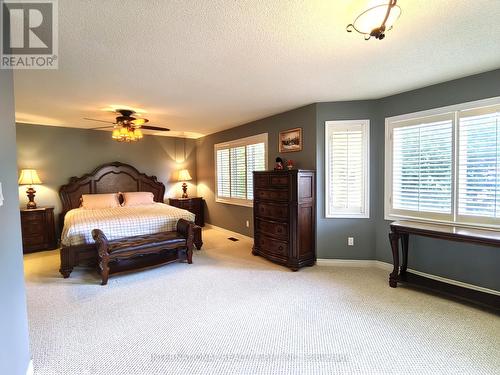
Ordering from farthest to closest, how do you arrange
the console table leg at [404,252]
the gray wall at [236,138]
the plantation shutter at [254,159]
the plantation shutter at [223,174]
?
the plantation shutter at [223,174] < the plantation shutter at [254,159] < the gray wall at [236,138] < the console table leg at [404,252]

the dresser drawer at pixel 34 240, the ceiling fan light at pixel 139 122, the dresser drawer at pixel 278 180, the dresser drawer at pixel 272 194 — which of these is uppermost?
the ceiling fan light at pixel 139 122

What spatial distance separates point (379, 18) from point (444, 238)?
7.69 feet

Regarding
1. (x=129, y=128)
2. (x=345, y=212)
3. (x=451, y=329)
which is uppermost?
(x=129, y=128)

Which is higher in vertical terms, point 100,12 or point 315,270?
point 100,12

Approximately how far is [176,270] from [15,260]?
225cm

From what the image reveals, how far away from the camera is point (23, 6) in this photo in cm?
156

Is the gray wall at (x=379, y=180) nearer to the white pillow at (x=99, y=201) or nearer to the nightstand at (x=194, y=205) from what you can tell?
the nightstand at (x=194, y=205)

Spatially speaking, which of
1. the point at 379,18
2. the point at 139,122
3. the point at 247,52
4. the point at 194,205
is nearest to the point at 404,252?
the point at 379,18

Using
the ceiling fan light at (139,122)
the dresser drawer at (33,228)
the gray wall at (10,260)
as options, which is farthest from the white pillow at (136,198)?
the gray wall at (10,260)

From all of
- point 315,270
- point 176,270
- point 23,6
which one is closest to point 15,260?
point 23,6

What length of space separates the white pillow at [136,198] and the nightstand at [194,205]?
0.66 metres

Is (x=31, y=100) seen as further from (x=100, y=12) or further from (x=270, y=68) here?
(x=270, y=68)

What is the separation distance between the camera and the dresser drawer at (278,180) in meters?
3.59

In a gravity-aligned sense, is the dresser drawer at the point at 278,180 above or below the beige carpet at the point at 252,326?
above
